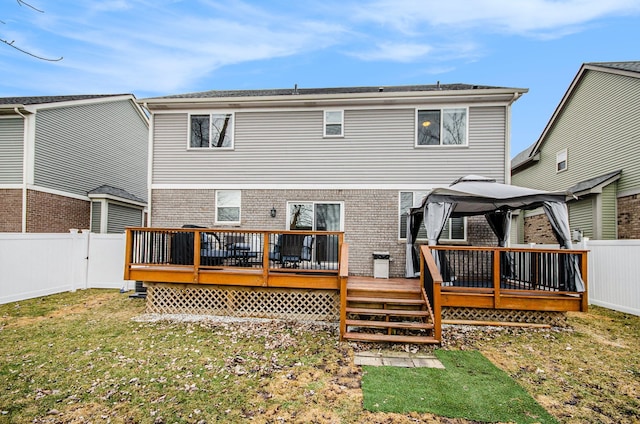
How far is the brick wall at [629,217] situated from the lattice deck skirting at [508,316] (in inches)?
247

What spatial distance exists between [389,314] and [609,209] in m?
10.3

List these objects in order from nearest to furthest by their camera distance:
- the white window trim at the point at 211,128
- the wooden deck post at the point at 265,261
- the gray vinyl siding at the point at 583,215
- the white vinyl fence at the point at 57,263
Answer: the wooden deck post at the point at 265,261 → the white vinyl fence at the point at 57,263 → the white window trim at the point at 211,128 → the gray vinyl siding at the point at 583,215

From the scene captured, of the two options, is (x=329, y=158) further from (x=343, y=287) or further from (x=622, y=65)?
(x=622, y=65)

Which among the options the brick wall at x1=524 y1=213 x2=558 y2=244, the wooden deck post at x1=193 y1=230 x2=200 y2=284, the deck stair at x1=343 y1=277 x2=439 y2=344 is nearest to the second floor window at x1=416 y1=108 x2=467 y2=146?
the deck stair at x1=343 y1=277 x2=439 y2=344

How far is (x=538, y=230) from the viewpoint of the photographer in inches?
587

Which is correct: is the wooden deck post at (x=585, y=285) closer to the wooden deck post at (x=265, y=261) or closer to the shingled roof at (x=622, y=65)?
the wooden deck post at (x=265, y=261)

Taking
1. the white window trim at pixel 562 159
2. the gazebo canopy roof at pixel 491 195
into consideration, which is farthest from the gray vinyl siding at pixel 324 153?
the white window trim at pixel 562 159

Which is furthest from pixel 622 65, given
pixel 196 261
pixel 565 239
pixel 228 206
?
pixel 196 261

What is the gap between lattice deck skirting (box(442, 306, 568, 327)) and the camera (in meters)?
6.51

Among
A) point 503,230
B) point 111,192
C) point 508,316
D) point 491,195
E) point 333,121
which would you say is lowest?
point 508,316

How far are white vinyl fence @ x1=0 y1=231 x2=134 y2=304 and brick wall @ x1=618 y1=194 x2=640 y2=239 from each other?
15214mm

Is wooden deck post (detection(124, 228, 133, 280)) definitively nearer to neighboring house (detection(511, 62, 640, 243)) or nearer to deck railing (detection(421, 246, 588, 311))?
deck railing (detection(421, 246, 588, 311))

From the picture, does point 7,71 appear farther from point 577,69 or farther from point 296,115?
point 577,69

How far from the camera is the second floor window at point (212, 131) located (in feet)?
32.7
